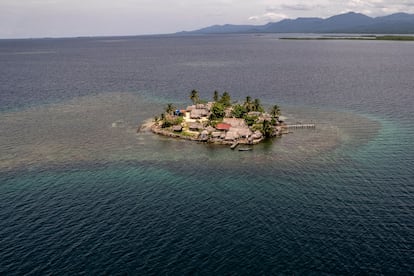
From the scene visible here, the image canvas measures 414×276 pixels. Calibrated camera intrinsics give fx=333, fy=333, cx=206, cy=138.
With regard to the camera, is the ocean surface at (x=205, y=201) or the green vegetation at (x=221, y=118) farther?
the green vegetation at (x=221, y=118)

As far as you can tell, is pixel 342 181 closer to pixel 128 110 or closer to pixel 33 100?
pixel 128 110

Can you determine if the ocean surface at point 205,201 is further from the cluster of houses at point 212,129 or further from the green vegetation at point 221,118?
the green vegetation at point 221,118

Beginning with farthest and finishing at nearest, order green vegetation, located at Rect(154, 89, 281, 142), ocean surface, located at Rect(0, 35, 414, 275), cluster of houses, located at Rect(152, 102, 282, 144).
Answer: green vegetation, located at Rect(154, 89, 281, 142) < cluster of houses, located at Rect(152, 102, 282, 144) < ocean surface, located at Rect(0, 35, 414, 275)

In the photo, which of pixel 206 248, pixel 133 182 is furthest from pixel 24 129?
pixel 206 248

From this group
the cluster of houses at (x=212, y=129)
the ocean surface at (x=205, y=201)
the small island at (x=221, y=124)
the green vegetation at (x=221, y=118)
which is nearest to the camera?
the ocean surface at (x=205, y=201)

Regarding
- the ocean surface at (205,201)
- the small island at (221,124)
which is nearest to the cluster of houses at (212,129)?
the small island at (221,124)

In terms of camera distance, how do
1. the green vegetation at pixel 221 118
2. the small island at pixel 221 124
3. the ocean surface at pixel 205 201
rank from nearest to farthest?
the ocean surface at pixel 205 201, the small island at pixel 221 124, the green vegetation at pixel 221 118

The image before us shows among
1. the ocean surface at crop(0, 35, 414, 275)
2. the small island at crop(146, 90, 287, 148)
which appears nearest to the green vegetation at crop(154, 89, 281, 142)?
the small island at crop(146, 90, 287, 148)

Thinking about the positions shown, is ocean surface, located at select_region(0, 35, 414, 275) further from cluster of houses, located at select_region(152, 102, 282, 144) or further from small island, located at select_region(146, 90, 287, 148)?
small island, located at select_region(146, 90, 287, 148)
